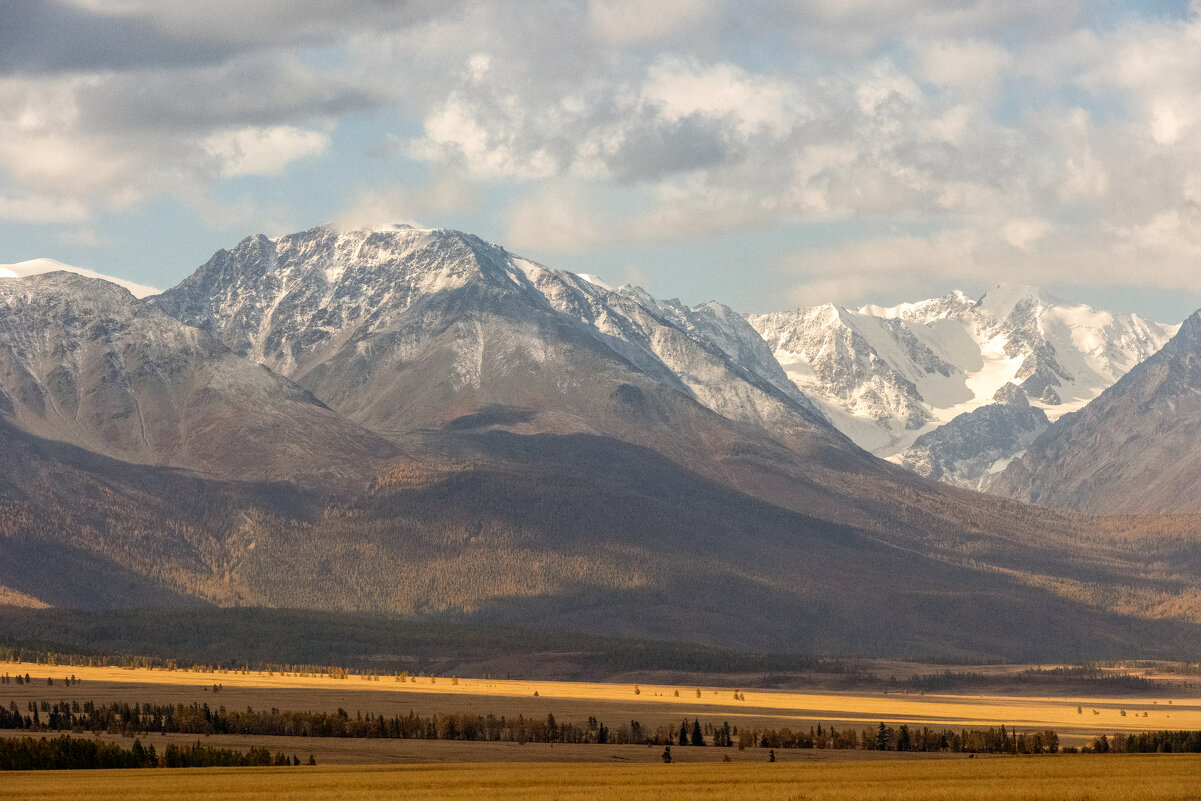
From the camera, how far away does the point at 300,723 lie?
198875mm

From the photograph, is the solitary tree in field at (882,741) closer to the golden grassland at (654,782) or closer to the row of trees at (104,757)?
the golden grassland at (654,782)

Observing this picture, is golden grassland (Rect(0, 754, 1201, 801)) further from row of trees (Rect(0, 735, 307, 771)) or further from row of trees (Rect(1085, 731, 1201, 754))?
row of trees (Rect(1085, 731, 1201, 754))

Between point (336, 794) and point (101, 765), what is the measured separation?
1419 inches

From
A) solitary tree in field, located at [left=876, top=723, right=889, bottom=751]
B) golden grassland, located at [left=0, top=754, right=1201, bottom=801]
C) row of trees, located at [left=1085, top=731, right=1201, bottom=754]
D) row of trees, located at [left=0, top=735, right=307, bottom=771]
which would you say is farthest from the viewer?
solitary tree in field, located at [left=876, top=723, right=889, bottom=751]

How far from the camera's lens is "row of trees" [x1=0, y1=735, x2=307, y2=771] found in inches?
5925

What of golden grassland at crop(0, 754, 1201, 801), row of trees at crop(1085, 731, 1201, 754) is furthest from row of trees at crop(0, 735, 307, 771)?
row of trees at crop(1085, 731, 1201, 754)

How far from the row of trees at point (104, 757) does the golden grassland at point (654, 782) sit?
610cm

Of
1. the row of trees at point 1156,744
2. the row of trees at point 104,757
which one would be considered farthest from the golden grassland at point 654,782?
the row of trees at point 1156,744

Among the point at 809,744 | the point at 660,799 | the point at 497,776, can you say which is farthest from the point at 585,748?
the point at 660,799

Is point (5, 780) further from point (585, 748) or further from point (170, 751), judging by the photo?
point (585, 748)

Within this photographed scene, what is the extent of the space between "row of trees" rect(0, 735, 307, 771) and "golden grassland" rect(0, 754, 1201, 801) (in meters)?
6.10

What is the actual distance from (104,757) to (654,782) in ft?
163

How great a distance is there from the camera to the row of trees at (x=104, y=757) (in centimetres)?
15050

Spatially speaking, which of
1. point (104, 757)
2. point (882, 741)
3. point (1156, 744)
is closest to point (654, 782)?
point (104, 757)
